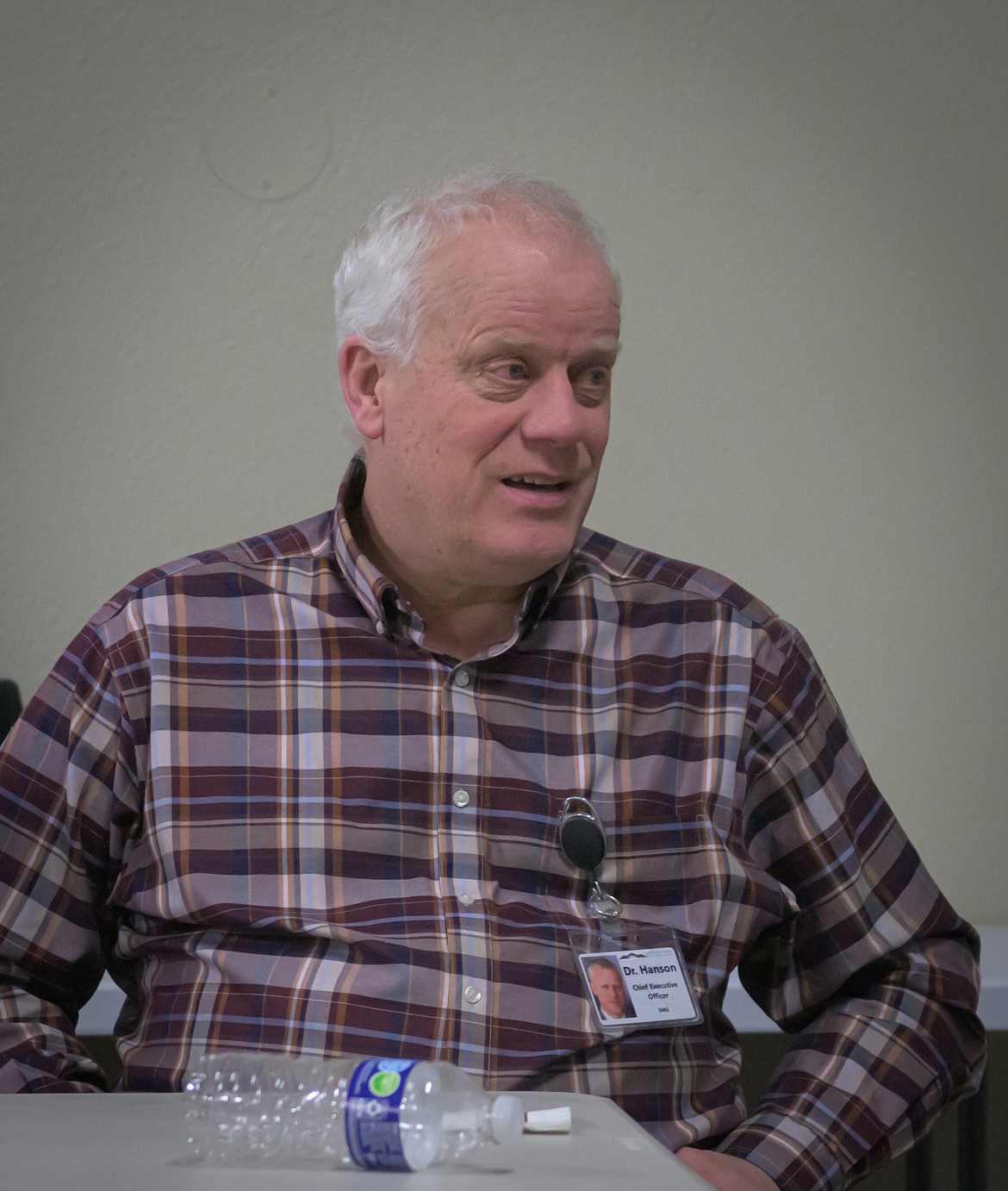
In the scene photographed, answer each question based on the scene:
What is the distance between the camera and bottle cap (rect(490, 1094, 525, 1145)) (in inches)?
31.7

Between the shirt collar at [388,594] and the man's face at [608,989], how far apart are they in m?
0.35

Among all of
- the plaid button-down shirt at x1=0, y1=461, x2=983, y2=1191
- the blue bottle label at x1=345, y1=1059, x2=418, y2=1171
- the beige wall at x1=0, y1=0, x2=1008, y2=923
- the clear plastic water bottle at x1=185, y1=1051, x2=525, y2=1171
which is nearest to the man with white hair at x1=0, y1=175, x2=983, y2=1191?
the plaid button-down shirt at x1=0, y1=461, x2=983, y2=1191

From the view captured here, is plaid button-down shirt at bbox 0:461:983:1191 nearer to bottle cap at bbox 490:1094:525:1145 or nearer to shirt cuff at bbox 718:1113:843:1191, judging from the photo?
shirt cuff at bbox 718:1113:843:1191

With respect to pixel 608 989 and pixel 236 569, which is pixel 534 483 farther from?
pixel 608 989

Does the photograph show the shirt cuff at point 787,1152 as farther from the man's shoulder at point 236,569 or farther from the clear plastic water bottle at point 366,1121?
the man's shoulder at point 236,569

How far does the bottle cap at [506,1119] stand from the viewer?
2.64 ft

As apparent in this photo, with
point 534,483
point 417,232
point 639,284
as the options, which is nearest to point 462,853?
point 534,483

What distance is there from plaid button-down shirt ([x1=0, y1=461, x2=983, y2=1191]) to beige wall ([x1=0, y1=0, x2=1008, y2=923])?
0.80m

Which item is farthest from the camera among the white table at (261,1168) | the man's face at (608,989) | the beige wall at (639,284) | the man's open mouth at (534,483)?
the beige wall at (639,284)

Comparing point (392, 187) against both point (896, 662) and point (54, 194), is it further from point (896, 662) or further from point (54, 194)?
point (896, 662)

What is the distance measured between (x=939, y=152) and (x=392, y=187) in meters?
0.96

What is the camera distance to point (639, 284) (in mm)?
2250

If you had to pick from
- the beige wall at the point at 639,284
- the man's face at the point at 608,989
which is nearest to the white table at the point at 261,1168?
the man's face at the point at 608,989

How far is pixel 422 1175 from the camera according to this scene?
2.45 feet
